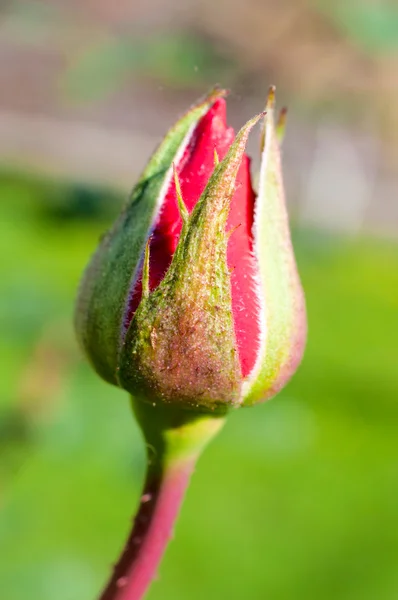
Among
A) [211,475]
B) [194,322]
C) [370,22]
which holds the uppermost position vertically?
[370,22]

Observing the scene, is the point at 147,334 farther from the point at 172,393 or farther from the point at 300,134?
the point at 300,134

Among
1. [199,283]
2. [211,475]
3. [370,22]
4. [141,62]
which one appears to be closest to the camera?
[199,283]

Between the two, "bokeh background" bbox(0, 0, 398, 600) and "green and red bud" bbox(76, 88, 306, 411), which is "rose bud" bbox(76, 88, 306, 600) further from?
"bokeh background" bbox(0, 0, 398, 600)

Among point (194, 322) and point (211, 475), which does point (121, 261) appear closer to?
point (194, 322)

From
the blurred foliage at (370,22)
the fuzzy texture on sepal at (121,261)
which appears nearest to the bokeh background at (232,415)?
the blurred foliage at (370,22)

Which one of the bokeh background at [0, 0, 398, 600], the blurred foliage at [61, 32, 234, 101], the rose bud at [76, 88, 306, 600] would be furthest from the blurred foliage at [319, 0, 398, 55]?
the rose bud at [76, 88, 306, 600]

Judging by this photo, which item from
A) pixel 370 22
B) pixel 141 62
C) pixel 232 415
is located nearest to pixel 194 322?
pixel 370 22

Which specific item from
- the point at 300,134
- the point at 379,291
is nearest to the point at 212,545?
the point at 379,291
